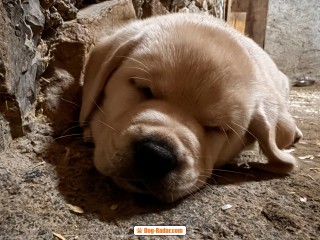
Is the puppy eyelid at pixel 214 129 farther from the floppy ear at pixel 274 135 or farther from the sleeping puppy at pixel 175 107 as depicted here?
the floppy ear at pixel 274 135

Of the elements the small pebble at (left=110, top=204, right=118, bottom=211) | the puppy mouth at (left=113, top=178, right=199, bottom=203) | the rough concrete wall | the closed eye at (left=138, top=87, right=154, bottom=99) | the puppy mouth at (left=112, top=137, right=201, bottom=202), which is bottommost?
the rough concrete wall

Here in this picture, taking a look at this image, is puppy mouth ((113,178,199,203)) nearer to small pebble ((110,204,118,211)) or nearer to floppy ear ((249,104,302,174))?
small pebble ((110,204,118,211))

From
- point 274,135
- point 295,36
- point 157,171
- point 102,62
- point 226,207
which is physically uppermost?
point 102,62

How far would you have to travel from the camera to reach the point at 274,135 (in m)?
2.59

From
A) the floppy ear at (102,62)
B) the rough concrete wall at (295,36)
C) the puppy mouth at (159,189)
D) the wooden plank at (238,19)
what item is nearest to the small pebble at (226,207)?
the puppy mouth at (159,189)

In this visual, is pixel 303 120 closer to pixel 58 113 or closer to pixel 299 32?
pixel 58 113

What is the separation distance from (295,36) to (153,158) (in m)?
7.35

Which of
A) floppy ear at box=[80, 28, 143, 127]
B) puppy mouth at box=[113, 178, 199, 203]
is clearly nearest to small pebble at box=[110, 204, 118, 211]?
puppy mouth at box=[113, 178, 199, 203]

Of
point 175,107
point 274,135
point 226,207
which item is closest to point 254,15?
point 274,135

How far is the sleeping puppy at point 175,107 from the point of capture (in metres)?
1.95

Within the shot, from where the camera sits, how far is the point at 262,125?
97.6 inches

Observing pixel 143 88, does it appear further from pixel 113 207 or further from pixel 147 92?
pixel 113 207

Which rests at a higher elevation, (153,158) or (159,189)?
(153,158)

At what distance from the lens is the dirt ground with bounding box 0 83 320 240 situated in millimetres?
1742
